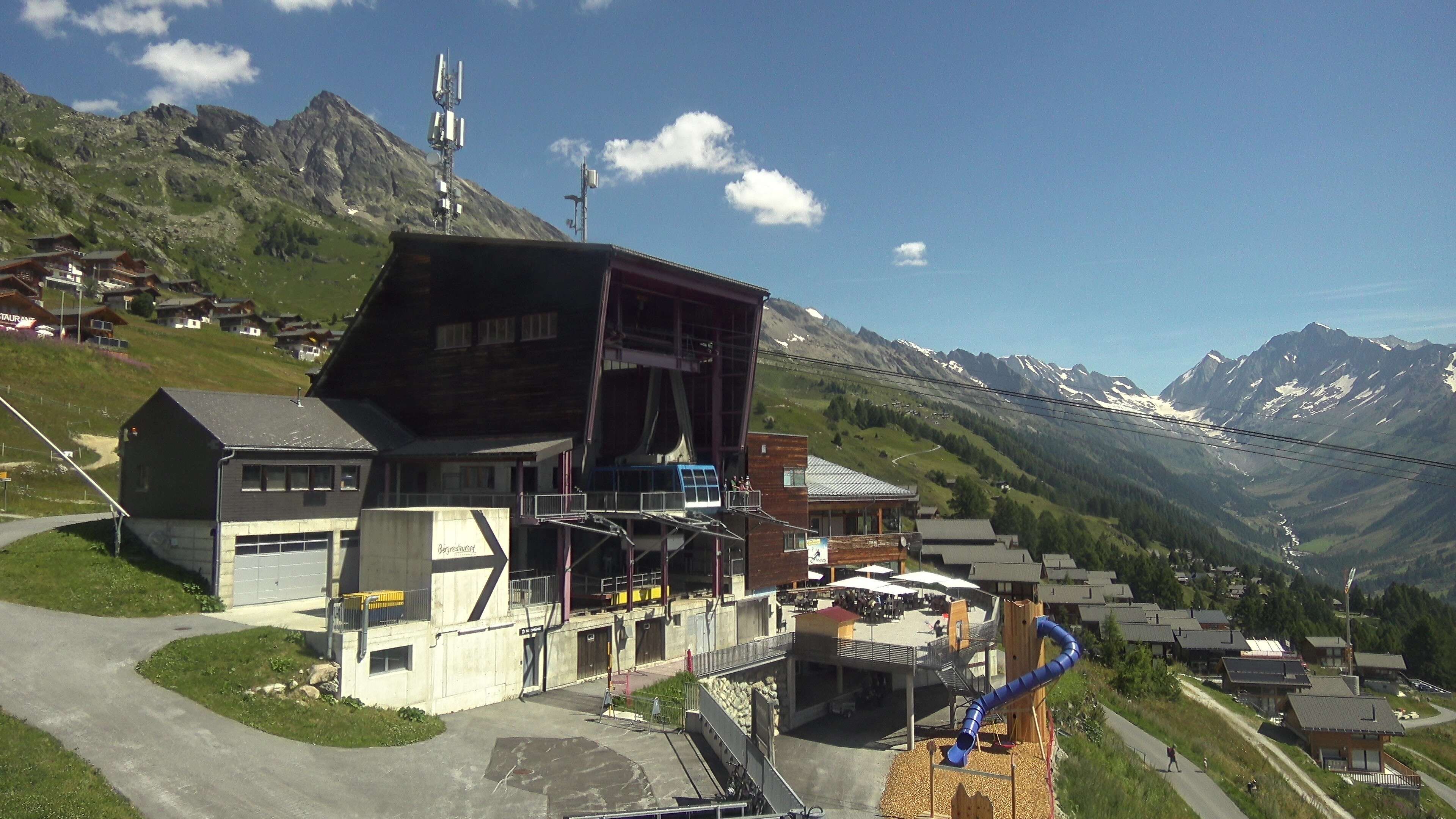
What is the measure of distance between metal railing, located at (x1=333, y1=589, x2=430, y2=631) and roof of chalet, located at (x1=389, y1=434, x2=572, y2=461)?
284 inches

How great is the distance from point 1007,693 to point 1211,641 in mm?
77416

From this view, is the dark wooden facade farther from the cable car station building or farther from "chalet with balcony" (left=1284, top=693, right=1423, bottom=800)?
"chalet with balcony" (left=1284, top=693, right=1423, bottom=800)

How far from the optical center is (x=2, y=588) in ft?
85.4

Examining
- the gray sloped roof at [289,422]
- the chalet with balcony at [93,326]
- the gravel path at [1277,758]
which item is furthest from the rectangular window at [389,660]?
the chalet with balcony at [93,326]

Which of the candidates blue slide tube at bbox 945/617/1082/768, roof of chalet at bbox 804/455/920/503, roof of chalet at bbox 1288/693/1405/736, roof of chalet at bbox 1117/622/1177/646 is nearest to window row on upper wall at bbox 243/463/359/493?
blue slide tube at bbox 945/617/1082/768

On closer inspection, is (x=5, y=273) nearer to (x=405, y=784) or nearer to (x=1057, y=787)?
(x=405, y=784)

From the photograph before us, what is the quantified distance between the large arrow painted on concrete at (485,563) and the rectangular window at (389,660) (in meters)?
3.44

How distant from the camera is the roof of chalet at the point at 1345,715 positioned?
63.6 meters

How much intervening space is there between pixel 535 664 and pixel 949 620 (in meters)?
19.1

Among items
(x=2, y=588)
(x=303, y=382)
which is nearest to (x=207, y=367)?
Result: (x=303, y=382)

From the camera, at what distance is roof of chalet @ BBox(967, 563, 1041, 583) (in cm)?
9775

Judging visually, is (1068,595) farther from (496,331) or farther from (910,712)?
(496,331)

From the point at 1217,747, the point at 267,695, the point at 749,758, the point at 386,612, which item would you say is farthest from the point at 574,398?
the point at 1217,747

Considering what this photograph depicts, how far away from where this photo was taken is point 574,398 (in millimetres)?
34844
